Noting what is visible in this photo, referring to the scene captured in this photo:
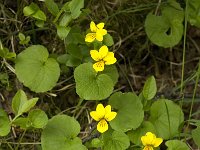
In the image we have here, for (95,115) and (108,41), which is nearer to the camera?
(95,115)

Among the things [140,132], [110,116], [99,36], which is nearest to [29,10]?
[99,36]

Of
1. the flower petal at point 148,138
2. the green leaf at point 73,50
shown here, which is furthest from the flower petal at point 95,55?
the flower petal at point 148,138

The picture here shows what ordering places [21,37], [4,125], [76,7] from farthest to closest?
1. [21,37]
2. [76,7]
3. [4,125]

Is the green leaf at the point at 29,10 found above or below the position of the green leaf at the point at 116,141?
above

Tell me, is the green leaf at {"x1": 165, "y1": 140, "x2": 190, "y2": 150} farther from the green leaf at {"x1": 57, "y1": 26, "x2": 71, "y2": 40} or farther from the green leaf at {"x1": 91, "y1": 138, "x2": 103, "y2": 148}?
the green leaf at {"x1": 57, "y1": 26, "x2": 71, "y2": 40}

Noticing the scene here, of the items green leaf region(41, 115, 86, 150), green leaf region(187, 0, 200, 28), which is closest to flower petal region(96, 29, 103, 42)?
green leaf region(41, 115, 86, 150)

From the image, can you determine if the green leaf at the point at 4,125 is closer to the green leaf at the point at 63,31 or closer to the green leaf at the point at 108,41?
the green leaf at the point at 63,31

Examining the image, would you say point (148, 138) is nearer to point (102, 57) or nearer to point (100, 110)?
point (100, 110)
